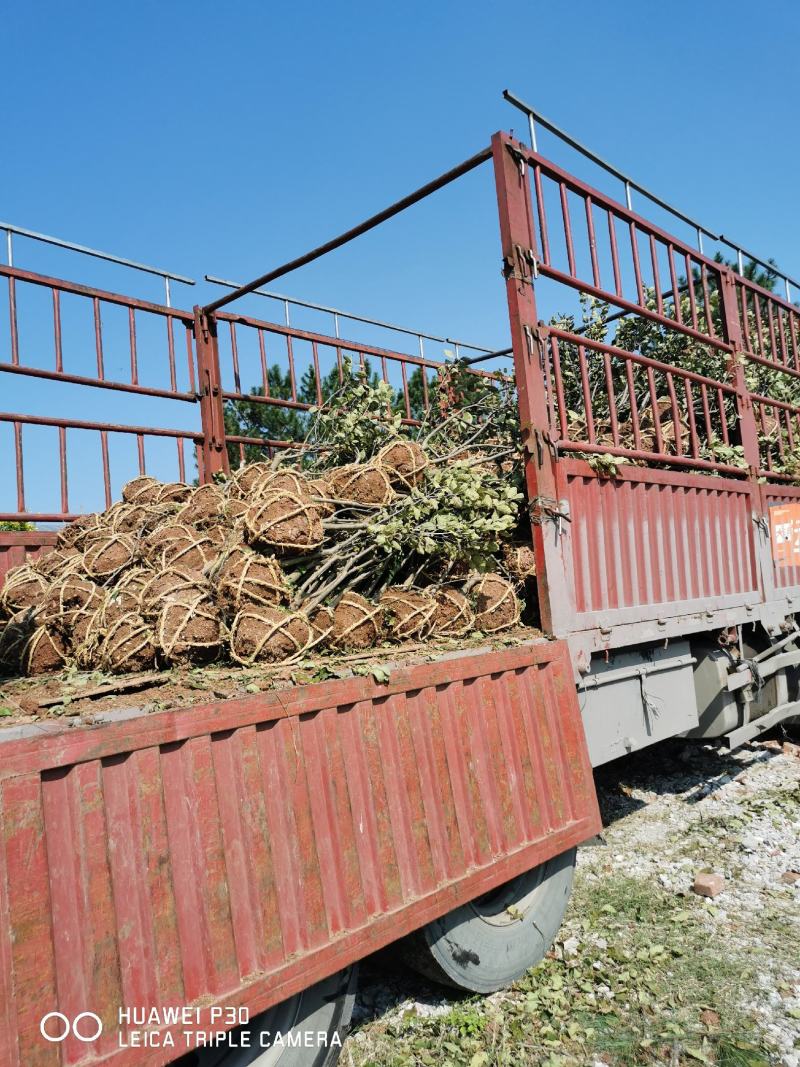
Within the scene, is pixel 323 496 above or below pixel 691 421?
below

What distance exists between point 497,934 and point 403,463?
7.92 ft

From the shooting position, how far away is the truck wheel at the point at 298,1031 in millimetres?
2523

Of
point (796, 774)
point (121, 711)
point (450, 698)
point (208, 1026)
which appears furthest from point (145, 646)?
point (796, 774)

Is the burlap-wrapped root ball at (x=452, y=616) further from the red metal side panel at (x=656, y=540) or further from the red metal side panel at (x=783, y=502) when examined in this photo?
the red metal side panel at (x=783, y=502)

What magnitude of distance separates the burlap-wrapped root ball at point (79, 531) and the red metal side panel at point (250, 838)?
2392 mm

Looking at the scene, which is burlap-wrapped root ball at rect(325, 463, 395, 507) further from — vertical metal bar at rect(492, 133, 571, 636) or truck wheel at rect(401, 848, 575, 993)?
truck wheel at rect(401, 848, 575, 993)

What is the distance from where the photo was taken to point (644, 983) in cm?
348

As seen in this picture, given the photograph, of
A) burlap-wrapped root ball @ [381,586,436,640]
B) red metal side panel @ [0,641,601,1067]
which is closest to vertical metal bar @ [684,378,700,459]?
burlap-wrapped root ball @ [381,586,436,640]

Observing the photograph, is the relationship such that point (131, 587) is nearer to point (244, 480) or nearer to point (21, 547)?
point (244, 480)

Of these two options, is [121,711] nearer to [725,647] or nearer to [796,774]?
[725,647]

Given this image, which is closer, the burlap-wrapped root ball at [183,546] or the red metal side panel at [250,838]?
the red metal side panel at [250,838]

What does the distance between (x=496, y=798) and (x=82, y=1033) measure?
1.78 meters

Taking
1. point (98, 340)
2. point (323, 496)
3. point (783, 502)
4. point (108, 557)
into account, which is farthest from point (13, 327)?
point (783, 502)

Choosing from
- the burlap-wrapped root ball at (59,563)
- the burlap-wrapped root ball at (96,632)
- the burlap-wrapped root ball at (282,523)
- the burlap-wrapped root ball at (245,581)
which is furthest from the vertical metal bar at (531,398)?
the burlap-wrapped root ball at (59,563)
